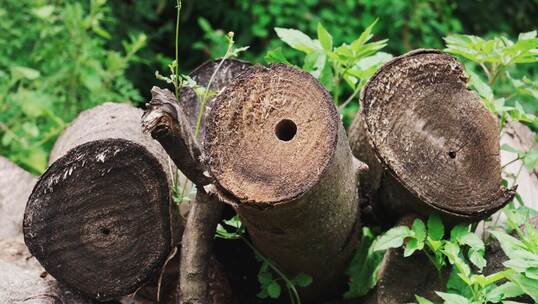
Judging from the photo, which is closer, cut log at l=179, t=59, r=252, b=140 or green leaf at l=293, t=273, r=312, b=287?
green leaf at l=293, t=273, r=312, b=287

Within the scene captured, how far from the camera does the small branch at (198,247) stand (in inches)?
93.4

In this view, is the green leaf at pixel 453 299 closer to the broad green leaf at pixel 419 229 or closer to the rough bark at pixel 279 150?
the broad green leaf at pixel 419 229

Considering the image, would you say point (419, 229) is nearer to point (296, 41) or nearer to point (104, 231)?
point (296, 41)

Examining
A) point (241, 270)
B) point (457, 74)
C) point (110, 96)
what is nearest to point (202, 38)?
point (110, 96)

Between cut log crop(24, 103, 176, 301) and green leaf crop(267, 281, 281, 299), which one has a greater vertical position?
cut log crop(24, 103, 176, 301)

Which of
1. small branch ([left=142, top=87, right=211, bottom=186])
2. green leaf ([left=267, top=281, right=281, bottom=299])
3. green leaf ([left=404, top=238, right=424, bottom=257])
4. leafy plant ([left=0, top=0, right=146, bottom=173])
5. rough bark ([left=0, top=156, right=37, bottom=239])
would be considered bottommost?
leafy plant ([left=0, top=0, right=146, bottom=173])

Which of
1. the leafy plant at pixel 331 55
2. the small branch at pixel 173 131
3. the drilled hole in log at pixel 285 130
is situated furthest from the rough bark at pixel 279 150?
the leafy plant at pixel 331 55

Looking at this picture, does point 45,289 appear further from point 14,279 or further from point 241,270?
point 241,270

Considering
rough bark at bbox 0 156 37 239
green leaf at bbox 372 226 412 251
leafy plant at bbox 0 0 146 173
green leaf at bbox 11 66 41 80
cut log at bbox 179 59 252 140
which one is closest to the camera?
green leaf at bbox 372 226 412 251

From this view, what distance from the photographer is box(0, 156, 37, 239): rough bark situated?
3.02 metres

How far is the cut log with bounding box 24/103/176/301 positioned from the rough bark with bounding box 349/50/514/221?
64cm

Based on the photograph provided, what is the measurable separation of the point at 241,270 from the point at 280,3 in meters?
3.14

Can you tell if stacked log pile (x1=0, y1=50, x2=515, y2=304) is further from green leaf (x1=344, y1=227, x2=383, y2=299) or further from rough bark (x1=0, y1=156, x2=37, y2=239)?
rough bark (x1=0, y1=156, x2=37, y2=239)

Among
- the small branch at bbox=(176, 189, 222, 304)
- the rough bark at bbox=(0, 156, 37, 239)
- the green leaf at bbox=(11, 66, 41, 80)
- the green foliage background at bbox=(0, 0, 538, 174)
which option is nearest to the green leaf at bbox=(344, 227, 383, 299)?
the small branch at bbox=(176, 189, 222, 304)
